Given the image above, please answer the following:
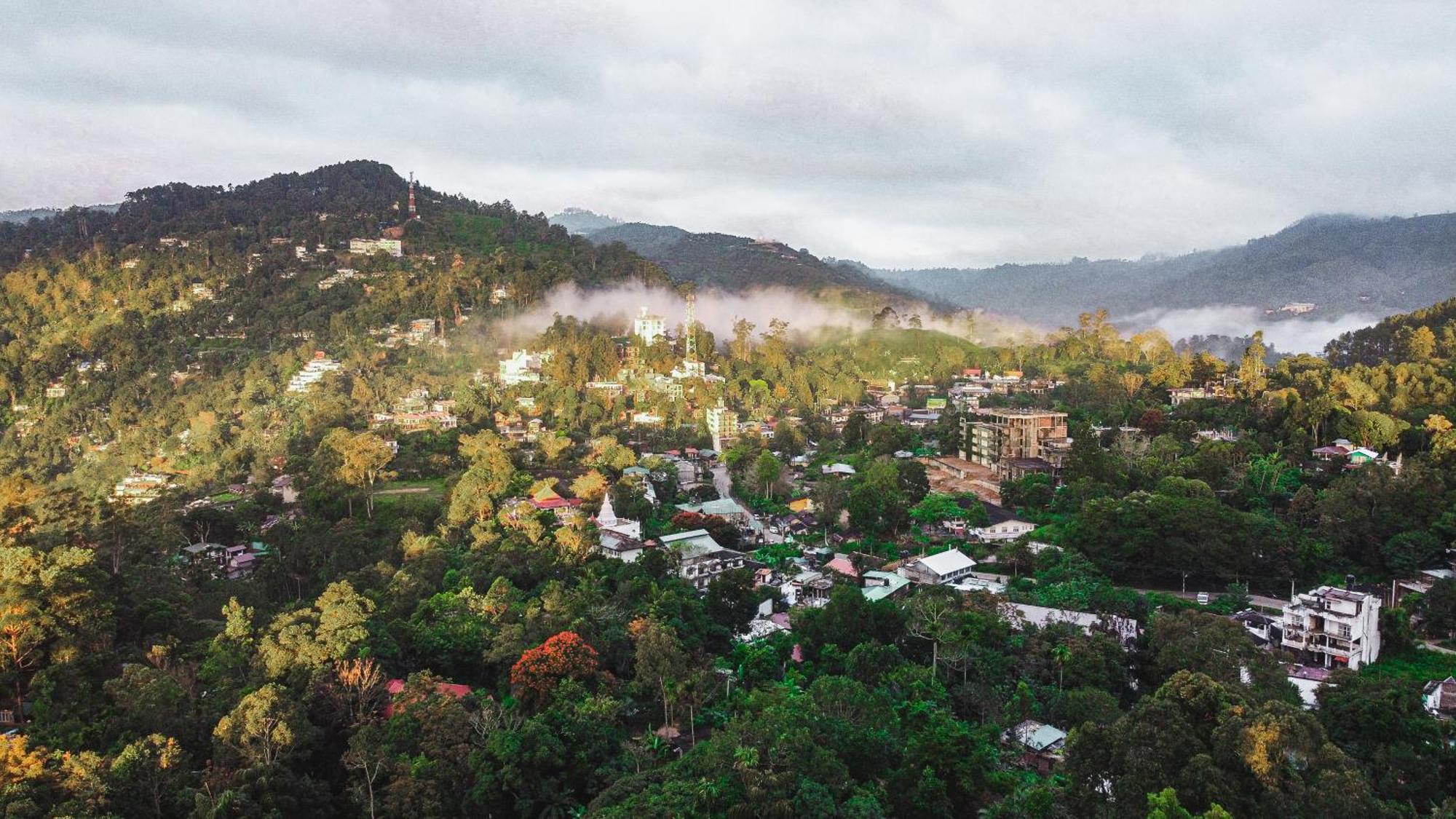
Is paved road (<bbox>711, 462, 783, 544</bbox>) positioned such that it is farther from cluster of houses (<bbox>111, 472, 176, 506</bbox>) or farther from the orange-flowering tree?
cluster of houses (<bbox>111, 472, 176, 506</bbox>)

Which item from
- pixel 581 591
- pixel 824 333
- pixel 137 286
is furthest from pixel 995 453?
pixel 137 286

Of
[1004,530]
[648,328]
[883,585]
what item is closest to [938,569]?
[883,585]

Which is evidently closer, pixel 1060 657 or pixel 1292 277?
pixel 1060 657

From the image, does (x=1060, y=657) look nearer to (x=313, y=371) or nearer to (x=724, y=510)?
(x=724, y=510)

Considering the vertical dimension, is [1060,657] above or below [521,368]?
below

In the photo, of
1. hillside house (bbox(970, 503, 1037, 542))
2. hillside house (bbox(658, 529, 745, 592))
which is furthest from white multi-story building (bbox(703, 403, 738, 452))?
hillside house (bbox(970, 503, 1037, 542))

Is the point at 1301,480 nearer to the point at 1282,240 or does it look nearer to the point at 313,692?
the point at 313,692

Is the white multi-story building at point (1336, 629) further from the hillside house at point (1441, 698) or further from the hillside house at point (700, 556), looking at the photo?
the hillside house at point (700, 556)
